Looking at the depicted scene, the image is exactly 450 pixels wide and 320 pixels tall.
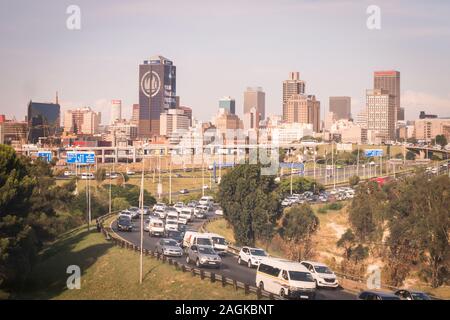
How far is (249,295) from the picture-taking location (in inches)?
1070

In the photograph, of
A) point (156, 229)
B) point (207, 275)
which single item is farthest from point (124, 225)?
point (207, 275)

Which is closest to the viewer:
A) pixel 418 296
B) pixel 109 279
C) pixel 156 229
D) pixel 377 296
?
pixel 377 296

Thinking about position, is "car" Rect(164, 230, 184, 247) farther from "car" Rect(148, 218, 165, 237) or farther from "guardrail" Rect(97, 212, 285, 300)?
"guardrail" Rect(97, 212, 285, 300)

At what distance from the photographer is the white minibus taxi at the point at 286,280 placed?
26.8 m

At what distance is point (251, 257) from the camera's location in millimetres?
37188

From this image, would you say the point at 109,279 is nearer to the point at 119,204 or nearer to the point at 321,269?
the point at 321,269

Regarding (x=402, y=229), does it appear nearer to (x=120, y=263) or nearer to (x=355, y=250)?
(x=355, y=250)

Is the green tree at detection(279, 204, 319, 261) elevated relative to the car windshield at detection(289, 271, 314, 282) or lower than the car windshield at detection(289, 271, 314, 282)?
lower

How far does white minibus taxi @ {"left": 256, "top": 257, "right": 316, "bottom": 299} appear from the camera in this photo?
2677cm

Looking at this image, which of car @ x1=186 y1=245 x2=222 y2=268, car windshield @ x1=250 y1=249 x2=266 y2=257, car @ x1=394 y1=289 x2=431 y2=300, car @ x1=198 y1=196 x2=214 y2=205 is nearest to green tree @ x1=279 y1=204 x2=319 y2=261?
car windshield @ x1=250 y1=249 x2=266 y2=257

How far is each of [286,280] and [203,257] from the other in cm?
923

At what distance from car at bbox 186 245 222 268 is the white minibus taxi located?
6.69m

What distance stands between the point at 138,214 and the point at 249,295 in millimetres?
39500
